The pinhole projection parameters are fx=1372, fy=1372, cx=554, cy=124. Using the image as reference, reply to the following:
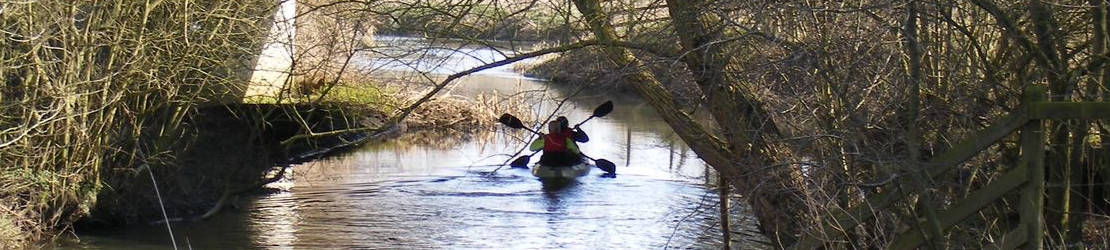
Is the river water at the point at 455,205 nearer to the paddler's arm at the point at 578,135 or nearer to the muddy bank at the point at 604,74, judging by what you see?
the muddy bank at the point at 604,74

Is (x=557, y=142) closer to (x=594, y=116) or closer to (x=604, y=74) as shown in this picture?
(x=594, y=116)

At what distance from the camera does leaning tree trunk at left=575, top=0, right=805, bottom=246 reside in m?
7.52

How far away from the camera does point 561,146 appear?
18.9m

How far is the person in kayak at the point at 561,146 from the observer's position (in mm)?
18828

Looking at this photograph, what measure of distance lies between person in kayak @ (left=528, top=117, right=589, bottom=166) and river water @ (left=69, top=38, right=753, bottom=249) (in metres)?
0.38

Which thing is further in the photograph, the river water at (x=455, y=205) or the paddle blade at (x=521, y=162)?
the river water at (x=455, y=205)

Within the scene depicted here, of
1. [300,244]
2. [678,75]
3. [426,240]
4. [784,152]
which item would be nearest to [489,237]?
[426,240]

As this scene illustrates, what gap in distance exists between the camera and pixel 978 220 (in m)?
7.12

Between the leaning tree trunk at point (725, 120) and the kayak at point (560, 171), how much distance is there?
917 centimetres

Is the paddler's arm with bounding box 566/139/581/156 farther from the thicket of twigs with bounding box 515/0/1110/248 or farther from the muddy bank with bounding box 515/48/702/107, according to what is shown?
the thicket of twigs with bounding box 515/0/1110/248

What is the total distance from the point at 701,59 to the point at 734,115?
0.73 m

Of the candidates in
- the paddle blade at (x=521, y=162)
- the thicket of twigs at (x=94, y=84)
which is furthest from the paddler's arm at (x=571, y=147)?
the thicket of twigs at (x=94, y=84)

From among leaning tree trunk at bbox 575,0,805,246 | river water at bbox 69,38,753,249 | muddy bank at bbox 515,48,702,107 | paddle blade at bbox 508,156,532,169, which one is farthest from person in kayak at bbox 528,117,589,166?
leaning tree trunk at bbox 575,0,805,246

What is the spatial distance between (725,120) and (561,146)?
10295 mm
